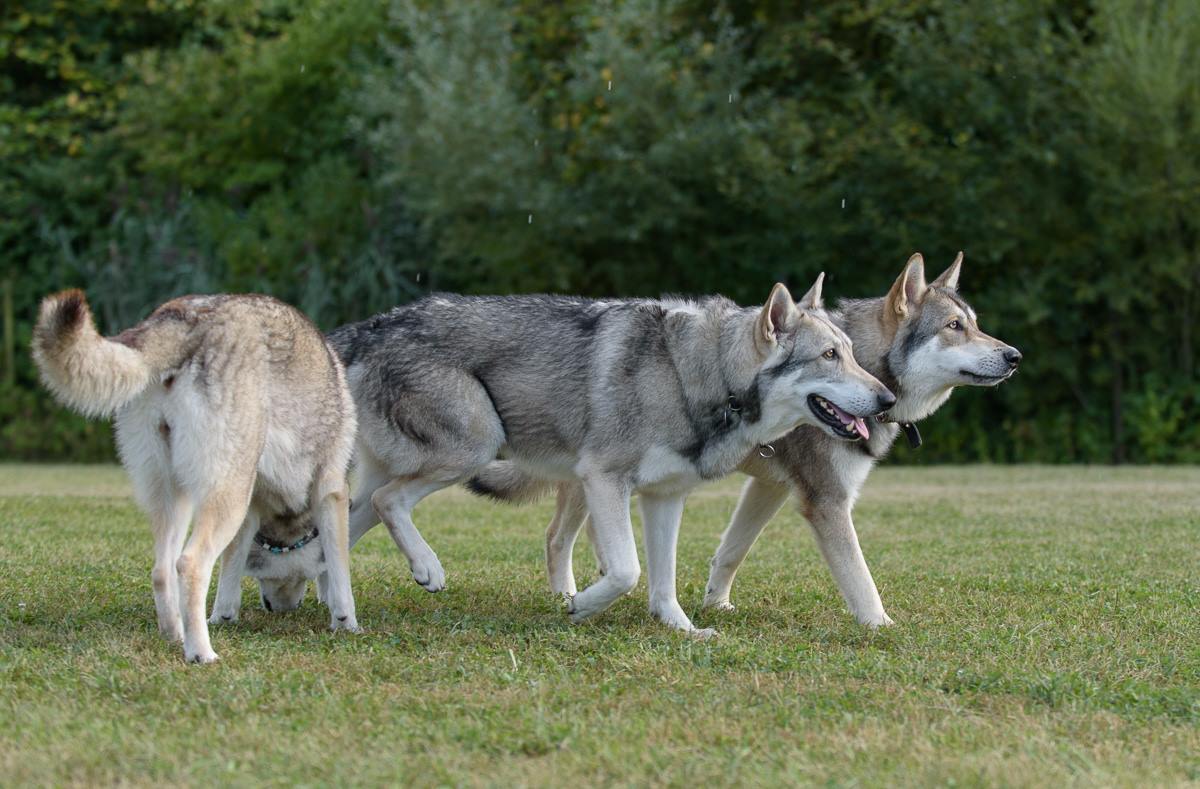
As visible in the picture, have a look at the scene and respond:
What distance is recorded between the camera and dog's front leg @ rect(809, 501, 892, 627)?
671 cm

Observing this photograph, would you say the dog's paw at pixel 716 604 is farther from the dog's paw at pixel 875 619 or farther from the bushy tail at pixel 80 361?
the bushy tail at pixel 80 361

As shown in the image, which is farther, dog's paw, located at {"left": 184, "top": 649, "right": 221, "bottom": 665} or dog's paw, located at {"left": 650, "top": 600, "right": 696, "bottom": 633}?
dog's paw, located at {"left": 650, "top": 600, "right": 696, "bottom": 633}

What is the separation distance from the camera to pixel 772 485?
7324 millimetres

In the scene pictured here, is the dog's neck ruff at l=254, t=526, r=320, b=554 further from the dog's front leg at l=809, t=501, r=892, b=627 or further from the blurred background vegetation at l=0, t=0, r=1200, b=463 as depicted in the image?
the blurred background vegetation at l=0, t=0, r=1200, b=463

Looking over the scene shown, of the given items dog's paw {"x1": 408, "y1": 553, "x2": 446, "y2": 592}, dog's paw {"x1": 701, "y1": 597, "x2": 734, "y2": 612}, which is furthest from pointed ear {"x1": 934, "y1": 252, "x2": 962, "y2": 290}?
dog's paw {"x1": 408, "y1": 553, "x2": 446, "y2": 592}

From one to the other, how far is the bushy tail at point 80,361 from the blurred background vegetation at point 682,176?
1483 cm

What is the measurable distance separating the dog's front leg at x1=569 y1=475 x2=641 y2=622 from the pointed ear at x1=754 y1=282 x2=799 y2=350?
3.13 ft

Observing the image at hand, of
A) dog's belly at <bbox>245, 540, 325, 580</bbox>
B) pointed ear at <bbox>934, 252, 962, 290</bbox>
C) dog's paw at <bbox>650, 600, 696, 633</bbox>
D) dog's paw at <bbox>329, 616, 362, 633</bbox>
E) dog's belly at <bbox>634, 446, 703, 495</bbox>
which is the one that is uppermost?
pointed ear at <bbox>934, 252, 962, 290</bbox>

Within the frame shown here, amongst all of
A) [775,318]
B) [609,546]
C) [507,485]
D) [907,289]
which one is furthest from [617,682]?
[907,289]

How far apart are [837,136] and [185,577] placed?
1614cm

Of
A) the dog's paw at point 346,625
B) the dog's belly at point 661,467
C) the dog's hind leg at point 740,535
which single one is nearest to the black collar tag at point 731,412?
the dog's belly at point 661,467

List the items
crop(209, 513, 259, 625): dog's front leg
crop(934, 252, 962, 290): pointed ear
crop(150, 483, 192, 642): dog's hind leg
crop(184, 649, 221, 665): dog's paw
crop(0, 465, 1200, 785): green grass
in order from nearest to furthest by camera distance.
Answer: crop(0, 465, 1200, 785): green grass → crop(184, 649, 221, 665): dog's paw → crop(150, 483, 192, 642): dog's hind leg → crop(209, 513, 259, 625): dog's front leg → crop(934, 252, 962, 290): pointed ear

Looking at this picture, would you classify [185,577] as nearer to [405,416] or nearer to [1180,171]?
[405,416]

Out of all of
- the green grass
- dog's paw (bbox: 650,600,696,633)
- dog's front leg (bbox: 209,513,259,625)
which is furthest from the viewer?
dog's paw (bbox: 650,600,696,633)
